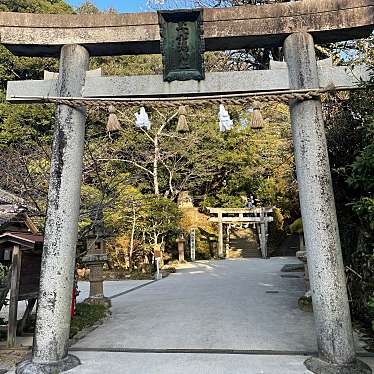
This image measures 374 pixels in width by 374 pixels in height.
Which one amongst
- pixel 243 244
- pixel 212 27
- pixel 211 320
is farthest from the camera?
pixel 243 244

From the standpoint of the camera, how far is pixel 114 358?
4230mm

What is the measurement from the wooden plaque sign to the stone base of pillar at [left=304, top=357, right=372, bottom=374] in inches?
136

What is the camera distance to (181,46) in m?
4.38

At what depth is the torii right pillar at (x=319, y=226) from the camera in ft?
11.9

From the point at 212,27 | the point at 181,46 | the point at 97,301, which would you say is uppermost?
the point at 212,27

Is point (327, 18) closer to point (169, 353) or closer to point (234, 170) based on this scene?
point (169, 353)

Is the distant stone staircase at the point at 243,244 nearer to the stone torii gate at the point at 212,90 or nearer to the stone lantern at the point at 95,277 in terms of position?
the stone lantern at the point at 95,277

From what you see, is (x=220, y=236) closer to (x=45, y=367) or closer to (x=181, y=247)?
(x=181, y=247)

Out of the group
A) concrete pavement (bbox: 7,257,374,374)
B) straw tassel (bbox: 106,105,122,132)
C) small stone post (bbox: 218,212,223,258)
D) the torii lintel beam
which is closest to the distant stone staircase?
small stone post (bbox: 218,212,223,258)

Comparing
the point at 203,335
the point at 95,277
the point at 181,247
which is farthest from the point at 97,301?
the point at 181,247

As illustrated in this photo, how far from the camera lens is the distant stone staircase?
21.7 meters

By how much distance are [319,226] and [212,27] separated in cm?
267

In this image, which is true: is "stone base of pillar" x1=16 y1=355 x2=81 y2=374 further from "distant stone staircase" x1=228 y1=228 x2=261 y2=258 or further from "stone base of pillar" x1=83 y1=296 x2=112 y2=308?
"distant stone staircase" x1=228 y1=228 x2=261 y2=258

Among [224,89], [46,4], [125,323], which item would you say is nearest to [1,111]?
[46,4]
